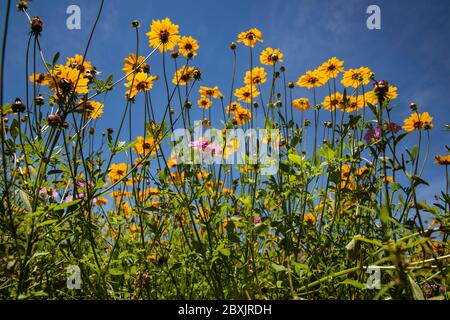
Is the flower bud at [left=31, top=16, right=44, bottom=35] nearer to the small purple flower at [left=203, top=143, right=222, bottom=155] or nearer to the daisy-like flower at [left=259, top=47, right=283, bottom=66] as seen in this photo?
the small purple flower at [left=203, top=143, right=222, bottom=155]

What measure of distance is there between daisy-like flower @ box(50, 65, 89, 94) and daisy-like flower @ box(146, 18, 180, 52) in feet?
1.74

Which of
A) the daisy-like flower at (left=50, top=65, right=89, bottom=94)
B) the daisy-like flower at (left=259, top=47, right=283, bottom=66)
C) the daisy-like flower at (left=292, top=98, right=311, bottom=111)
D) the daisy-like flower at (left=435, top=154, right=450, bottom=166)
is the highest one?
the daisy-like flower at (left=259, top=47, right=283, bottom=66)

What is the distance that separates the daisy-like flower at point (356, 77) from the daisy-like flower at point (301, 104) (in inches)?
17.9

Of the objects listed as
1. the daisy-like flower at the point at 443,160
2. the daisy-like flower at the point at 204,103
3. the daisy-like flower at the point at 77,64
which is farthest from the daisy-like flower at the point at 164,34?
the daisy-like flower at the point at 443,160

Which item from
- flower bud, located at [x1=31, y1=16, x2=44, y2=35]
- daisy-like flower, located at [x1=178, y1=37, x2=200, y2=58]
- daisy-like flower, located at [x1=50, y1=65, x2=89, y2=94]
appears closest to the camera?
daisy-like flower, located at [x1=50, y1=65, x2=89, y2=94]

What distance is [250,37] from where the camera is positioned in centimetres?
188

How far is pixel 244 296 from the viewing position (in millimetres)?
964

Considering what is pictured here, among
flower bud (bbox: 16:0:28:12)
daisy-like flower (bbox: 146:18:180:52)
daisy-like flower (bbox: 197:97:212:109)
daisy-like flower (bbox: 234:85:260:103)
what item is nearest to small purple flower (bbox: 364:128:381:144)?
daisy-like flower (bbox: 146:18:180:52)

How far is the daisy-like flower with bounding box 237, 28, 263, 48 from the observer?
1884 millimetres

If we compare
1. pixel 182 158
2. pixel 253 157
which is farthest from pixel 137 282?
pixel 253 157

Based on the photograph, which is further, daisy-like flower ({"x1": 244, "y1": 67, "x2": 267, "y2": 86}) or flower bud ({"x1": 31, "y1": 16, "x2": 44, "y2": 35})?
daisy-like flower ({"x1": 244, "y1": 67, "x2": 267, "y2": 86})
